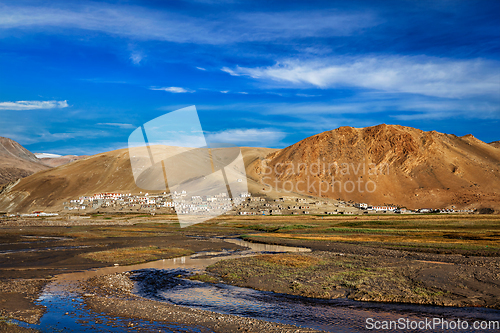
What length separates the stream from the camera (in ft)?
→ 49.7

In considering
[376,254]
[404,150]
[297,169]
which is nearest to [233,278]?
[376,254]

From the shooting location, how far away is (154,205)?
147 metres

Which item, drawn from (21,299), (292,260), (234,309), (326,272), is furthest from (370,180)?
(21,299)

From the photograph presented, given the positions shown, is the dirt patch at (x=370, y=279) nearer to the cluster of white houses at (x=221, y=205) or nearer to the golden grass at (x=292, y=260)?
the golden grass at (x=292, y=260)

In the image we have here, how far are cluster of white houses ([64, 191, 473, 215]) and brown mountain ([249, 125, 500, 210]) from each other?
13072mm

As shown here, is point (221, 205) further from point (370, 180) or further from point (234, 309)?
point (234, 309)

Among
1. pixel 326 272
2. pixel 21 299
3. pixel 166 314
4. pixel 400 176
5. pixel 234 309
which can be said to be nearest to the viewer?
pixel 166 314

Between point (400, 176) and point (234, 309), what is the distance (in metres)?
186

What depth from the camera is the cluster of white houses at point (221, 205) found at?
136875 mm

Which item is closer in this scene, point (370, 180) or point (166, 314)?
point (166, 314)

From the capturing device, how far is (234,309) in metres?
18.0

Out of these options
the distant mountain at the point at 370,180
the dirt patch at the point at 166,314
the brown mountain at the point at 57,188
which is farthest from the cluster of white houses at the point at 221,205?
the dirt patch at the point at 166,314

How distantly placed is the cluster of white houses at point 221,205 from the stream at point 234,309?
110096 millimetres

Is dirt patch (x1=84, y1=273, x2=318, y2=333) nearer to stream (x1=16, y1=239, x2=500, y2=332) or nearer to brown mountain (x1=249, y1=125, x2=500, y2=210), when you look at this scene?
stream (x1=16, y1=239, x2=500, y2=332)
